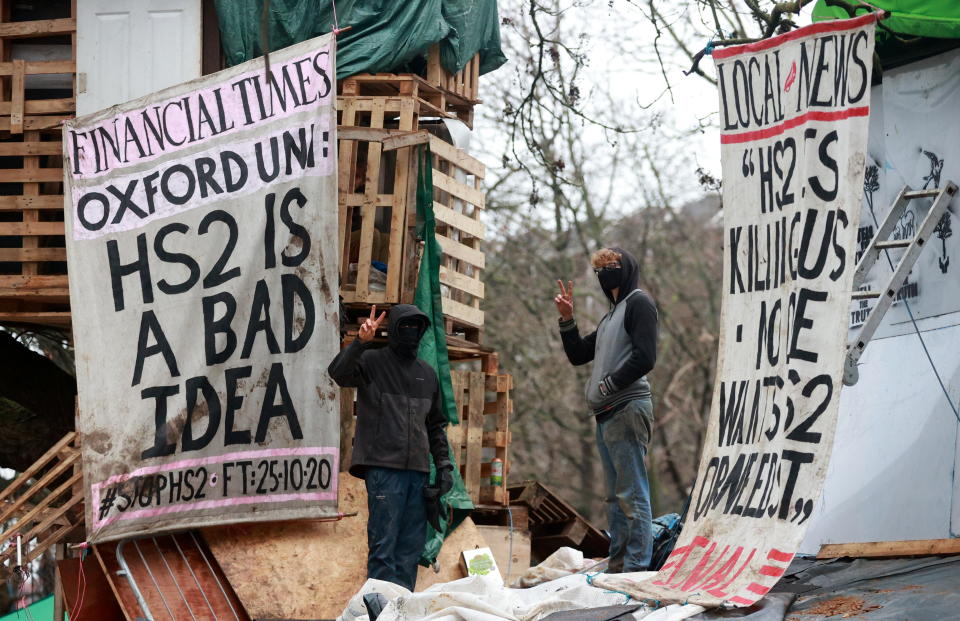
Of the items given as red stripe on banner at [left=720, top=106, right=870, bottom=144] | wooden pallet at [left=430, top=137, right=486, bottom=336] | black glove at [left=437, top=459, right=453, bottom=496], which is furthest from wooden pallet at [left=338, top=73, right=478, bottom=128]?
red stripe on banner at [left=720, top=106, right=870, bottom=144]

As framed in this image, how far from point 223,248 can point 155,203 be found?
711 millimetres

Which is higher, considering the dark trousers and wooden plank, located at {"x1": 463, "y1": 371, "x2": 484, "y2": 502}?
wooden plank, located at {"x1": 463, "y1": 371, "x2": 484, "y2": 502}

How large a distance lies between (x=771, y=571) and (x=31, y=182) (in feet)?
23.5

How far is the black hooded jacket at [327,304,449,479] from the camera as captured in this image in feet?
28.8

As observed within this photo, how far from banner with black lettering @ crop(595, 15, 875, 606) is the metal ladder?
615 mm

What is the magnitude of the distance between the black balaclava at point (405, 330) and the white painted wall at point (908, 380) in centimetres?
306

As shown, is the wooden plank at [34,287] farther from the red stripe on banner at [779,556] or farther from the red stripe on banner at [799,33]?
the red stripe on banner at [779,556]

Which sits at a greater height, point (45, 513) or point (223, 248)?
point (223, 248)

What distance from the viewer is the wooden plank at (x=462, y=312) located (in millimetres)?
10656

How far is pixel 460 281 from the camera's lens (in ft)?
35.6

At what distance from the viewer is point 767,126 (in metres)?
7.70

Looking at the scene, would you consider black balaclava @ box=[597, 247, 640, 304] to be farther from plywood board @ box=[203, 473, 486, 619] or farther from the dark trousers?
plywood board @ box=[203, 473, 486, 619]

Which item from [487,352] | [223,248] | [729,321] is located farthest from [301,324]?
[729,321]

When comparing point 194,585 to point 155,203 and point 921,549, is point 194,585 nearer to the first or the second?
point 155,203
